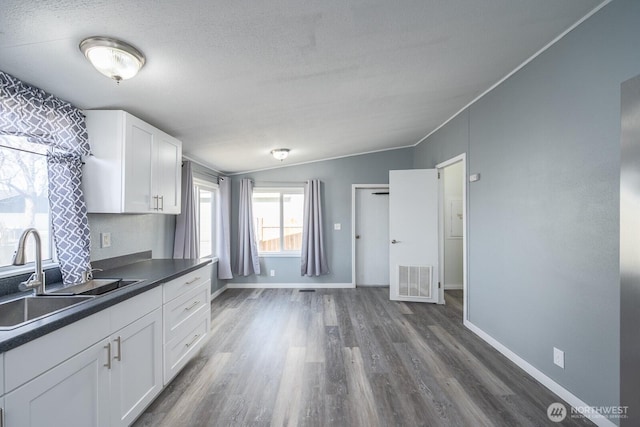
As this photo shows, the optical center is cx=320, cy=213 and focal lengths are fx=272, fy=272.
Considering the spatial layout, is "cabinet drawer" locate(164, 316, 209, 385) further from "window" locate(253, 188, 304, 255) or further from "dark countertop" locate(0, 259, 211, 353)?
"window" locate(253, 188, 304, 255)

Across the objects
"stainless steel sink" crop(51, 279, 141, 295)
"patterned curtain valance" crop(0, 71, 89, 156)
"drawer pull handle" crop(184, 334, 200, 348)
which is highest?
"patterned curtain valance" crop(0, 71, 89, 156)

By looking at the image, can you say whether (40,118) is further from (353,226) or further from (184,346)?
(353,226)

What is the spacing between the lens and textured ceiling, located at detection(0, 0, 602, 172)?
126 centimetres

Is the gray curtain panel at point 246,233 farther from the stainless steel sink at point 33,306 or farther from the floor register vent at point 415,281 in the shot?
the stainless steel sink at point 33,306

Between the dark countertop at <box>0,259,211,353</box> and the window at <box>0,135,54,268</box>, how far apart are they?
496mm

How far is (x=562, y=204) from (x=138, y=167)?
3211 millimetres

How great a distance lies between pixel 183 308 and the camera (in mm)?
2215

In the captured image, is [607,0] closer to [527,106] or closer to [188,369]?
[527,106]

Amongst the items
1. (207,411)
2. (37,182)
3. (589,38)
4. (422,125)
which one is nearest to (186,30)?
(37,182)

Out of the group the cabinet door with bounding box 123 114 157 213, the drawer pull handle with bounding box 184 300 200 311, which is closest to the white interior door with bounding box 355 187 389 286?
the drawer pull handle with bounding box 184 300 200 311

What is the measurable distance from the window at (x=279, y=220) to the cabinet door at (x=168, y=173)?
2356 millimetres

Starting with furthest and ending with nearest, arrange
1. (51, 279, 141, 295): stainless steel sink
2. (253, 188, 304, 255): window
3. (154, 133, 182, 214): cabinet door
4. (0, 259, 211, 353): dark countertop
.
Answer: (253, 188, 304, 255): window
(154, 133, 182, 214): cabinet door
(51, 279, 141, 295): stainless steel sink
(0, 259, 211, 353): dark countertop

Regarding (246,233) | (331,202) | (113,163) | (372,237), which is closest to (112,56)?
(113,163)

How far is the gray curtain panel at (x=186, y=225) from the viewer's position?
11.1 feet
